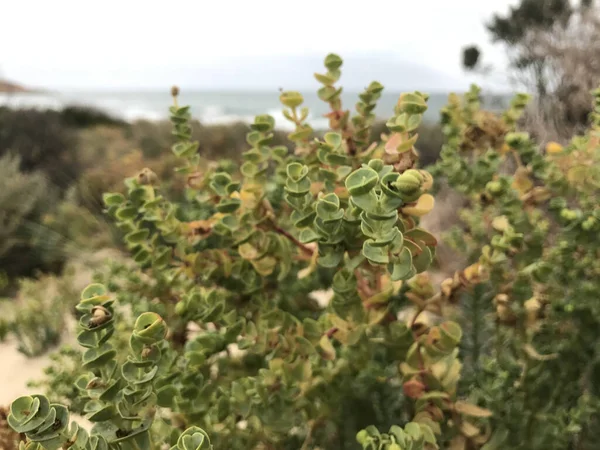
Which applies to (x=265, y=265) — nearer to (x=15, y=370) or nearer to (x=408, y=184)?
(x=408, y=184)

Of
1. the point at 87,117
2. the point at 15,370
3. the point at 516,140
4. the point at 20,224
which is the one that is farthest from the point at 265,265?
the point at 87,117

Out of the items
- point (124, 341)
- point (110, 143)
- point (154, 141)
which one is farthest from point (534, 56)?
point (110, 143)

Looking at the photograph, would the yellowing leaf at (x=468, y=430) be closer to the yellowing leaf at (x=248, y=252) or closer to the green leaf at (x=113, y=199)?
the yellowing leaf at (x=248, y=252)

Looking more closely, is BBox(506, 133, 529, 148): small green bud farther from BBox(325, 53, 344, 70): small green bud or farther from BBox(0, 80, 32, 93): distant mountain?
BBox(0, 80, 32, 93): distant mountain

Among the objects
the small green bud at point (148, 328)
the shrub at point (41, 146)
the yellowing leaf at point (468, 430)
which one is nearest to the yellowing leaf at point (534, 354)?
the yellowing leaf at point (468, 430)

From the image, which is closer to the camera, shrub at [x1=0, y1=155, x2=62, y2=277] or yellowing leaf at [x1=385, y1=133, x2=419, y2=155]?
yellowing leaf at [x1=385, y1=133, x2=419, y2=155]

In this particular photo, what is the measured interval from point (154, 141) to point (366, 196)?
5471mm

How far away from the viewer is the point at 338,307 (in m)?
0.48

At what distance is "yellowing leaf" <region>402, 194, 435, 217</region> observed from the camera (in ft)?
1.31

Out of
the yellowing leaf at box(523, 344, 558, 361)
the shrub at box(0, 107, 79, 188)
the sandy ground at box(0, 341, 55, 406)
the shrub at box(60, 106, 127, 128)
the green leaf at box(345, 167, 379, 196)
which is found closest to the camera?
the green leaf at box(345, 167, 379, 196)

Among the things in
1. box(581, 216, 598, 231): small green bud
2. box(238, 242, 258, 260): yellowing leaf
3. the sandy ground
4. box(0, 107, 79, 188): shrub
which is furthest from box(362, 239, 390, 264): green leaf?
box(0, 107, 79, 188): shrub

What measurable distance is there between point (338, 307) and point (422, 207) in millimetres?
132

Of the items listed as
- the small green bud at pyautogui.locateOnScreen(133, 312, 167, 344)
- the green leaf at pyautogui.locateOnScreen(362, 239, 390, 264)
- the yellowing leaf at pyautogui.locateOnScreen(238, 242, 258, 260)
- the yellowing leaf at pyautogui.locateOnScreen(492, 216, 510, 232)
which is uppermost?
the green leaf at pyautogui.locateOnScreen(362, 239, 390, 264)

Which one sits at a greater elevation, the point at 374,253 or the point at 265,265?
the point at 374,253
